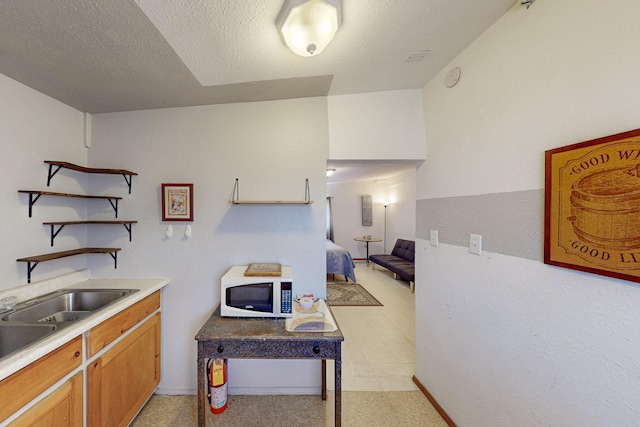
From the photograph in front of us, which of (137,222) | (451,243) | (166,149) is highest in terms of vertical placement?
(166,149)

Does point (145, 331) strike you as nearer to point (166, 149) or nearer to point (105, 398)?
point (105, 398)

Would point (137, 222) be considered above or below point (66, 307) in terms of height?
above

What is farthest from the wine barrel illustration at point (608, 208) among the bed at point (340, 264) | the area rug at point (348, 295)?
the bed at point (340, 264)

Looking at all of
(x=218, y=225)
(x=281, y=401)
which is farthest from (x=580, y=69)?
(x=281, y=401)

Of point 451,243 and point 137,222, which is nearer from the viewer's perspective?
point 451,243

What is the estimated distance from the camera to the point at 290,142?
1917 mm

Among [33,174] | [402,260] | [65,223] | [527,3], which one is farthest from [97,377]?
[402,260]

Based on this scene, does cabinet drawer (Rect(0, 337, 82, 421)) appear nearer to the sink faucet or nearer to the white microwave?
the sink faucet

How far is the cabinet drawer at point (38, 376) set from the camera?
879 millimetres

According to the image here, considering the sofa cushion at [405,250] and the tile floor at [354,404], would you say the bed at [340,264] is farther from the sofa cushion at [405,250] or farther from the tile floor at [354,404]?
the tile floor at [354,404]

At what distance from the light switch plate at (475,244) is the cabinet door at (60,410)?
7.52 ft

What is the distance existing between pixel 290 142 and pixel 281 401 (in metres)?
2.09

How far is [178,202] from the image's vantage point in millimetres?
1876

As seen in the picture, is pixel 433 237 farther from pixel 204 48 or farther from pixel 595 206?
pixel 204 48
